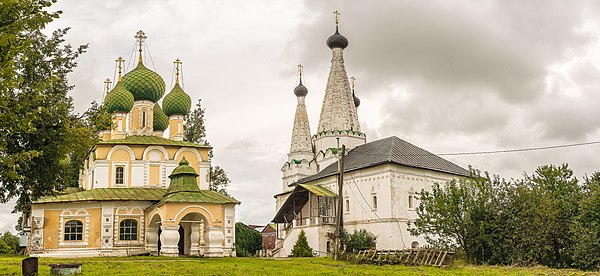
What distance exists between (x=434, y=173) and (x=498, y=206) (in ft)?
32.1

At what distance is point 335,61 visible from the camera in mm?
43250

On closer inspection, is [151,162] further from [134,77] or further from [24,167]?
[24,167]

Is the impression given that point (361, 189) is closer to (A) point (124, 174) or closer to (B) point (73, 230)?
(A) point (124, 174)

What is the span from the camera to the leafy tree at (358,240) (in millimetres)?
31172

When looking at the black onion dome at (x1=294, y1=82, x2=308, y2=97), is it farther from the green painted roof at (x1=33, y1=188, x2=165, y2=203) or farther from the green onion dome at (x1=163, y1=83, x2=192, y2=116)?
the green painted roof at (x1=33, y1=188, x2=165, y2=203)

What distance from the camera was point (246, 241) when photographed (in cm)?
4219

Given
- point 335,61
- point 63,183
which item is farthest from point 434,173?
point 63,183

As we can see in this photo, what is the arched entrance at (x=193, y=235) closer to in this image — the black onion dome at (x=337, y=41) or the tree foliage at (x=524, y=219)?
the tree foliage at (x=524, y=219)

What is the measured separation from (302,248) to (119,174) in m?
10.2

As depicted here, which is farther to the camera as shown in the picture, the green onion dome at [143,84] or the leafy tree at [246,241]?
the leafy tree at [246,241]

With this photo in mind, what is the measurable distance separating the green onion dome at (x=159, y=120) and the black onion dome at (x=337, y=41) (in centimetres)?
1356

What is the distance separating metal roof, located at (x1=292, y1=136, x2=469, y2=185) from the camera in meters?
32.6

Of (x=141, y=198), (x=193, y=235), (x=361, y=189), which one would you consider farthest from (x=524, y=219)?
(x=141, y=198)

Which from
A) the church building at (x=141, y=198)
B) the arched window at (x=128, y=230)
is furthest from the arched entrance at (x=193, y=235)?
the arched window at (x=128, y=230)
